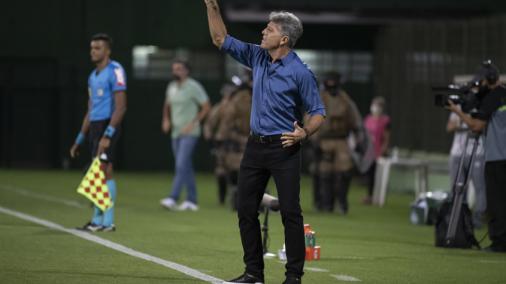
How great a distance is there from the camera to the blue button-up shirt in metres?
10.3

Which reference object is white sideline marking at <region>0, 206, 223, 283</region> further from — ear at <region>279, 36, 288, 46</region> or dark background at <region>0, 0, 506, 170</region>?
dark background at <region>0, 0, 506, 170</region>

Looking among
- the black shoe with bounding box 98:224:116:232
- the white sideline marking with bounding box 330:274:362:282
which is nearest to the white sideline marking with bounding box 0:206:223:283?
the black shoe with bounding box 98:224:116:232

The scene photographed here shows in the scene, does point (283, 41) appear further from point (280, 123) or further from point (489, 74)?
point (489, 74)

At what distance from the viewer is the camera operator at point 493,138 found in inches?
575

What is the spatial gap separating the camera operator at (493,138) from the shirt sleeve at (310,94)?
449 centimetres

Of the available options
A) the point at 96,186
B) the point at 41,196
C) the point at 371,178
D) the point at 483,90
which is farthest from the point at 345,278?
the point at 371,178

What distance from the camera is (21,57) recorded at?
1367 inches

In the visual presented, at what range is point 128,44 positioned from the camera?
3512 centimetres

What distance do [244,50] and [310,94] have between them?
2.01 ft

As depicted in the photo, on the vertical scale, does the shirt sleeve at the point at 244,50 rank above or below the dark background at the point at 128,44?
above

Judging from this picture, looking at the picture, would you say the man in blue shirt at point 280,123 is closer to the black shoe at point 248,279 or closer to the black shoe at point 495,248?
the black shoe at point 248,279

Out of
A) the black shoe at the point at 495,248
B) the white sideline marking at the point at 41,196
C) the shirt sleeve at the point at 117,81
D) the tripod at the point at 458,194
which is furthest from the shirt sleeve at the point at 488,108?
the white sideline marking at the point at 41,196

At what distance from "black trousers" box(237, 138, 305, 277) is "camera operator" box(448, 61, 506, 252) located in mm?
4611

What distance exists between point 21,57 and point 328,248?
2161 cm
